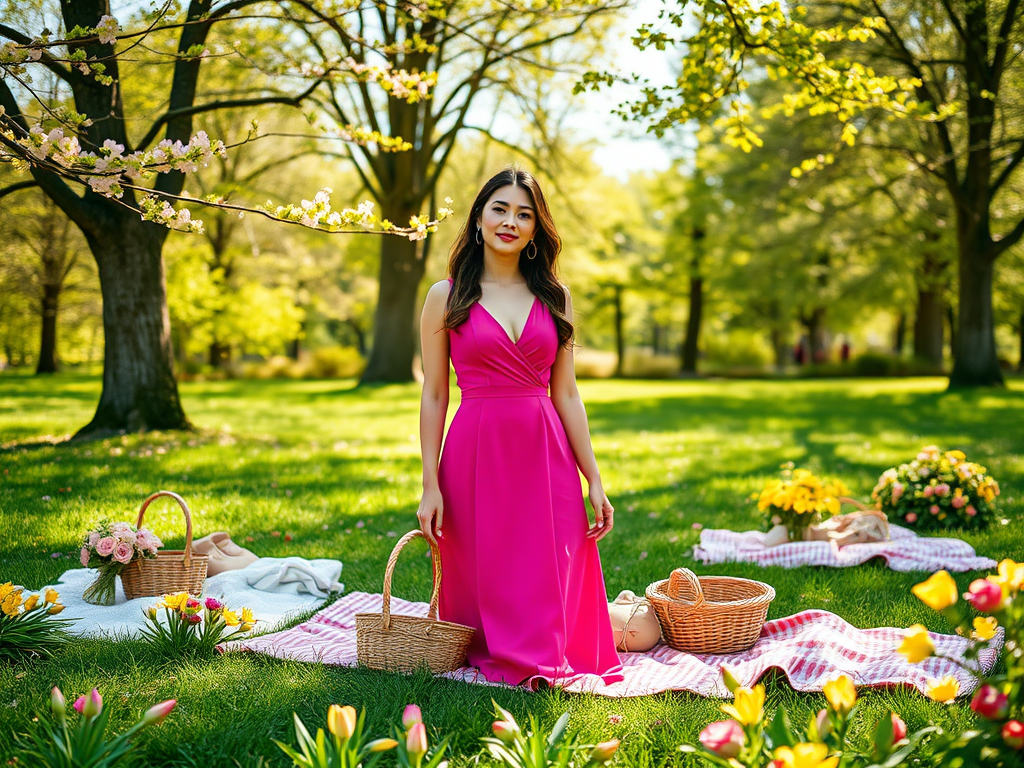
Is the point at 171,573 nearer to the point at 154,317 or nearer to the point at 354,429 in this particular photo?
the point at 154,317

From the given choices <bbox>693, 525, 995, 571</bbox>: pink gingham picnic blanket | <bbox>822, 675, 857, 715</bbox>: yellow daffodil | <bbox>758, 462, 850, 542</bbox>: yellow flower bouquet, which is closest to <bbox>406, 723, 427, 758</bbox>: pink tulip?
<bbox>822, 675, 857, 715</bbox>: yellow daffodil

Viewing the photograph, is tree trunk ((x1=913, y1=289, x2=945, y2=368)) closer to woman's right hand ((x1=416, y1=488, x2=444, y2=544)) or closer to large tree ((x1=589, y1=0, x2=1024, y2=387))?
large tree ((x1=589, y1=0, x2=1024, y2=387))

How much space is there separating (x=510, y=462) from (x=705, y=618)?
1.35 m

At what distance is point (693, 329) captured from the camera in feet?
105

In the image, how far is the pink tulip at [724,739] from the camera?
1.92 metres

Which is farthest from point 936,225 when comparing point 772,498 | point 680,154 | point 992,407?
point 772,498

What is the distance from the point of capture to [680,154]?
98.2 ft

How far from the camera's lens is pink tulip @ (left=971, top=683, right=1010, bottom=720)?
6.26 ft

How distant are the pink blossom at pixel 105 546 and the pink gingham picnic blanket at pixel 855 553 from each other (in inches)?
154

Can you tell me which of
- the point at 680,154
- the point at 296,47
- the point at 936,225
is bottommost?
the point at 936,225

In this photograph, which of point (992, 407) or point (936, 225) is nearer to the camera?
point (992, 407)

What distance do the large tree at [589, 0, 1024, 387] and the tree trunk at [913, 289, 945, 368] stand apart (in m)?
8.26

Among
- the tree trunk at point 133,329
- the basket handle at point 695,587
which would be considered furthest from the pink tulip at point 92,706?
the tree trunk at point 133,329

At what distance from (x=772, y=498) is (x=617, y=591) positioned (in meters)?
1.54
